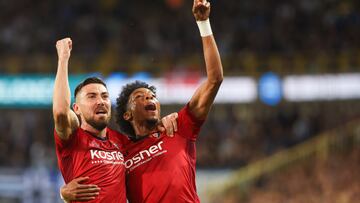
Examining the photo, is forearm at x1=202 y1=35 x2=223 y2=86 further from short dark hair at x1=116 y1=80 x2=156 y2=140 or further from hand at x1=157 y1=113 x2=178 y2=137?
short dark hair at x1=116 y1=80 x2=156 y2=140

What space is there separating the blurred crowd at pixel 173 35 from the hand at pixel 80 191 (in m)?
16.6

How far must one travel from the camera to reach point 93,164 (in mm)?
6395

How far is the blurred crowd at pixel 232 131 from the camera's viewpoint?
71.7 feet

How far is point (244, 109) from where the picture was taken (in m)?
23.7

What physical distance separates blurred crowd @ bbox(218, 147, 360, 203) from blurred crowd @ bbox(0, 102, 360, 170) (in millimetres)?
1606

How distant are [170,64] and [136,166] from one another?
16758 millimetres

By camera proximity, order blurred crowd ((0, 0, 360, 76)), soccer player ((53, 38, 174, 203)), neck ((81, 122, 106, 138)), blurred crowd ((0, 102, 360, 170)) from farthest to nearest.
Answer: blurred crowd ((0, 0, 360, 76))
blurred crowd ((0, 102, 360, 170))
neck ((81, 122, 106, 138))
soccer player ((53, 38, 174, 203))

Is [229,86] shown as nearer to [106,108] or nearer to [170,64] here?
[170,64]

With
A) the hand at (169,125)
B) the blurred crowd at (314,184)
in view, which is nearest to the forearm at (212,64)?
the hand at (169,125)

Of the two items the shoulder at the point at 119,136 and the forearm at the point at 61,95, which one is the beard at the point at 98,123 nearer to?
the shoulder at the point at 119,136

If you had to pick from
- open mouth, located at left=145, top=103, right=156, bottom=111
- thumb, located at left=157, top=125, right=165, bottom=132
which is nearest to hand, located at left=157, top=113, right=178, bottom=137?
thumb, located at left=157, top=125, right=165, bottom=132

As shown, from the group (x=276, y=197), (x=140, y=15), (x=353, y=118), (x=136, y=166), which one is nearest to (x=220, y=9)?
(x=140, y=15)

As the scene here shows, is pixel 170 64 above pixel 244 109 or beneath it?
above

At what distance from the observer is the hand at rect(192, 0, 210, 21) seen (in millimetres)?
6457
